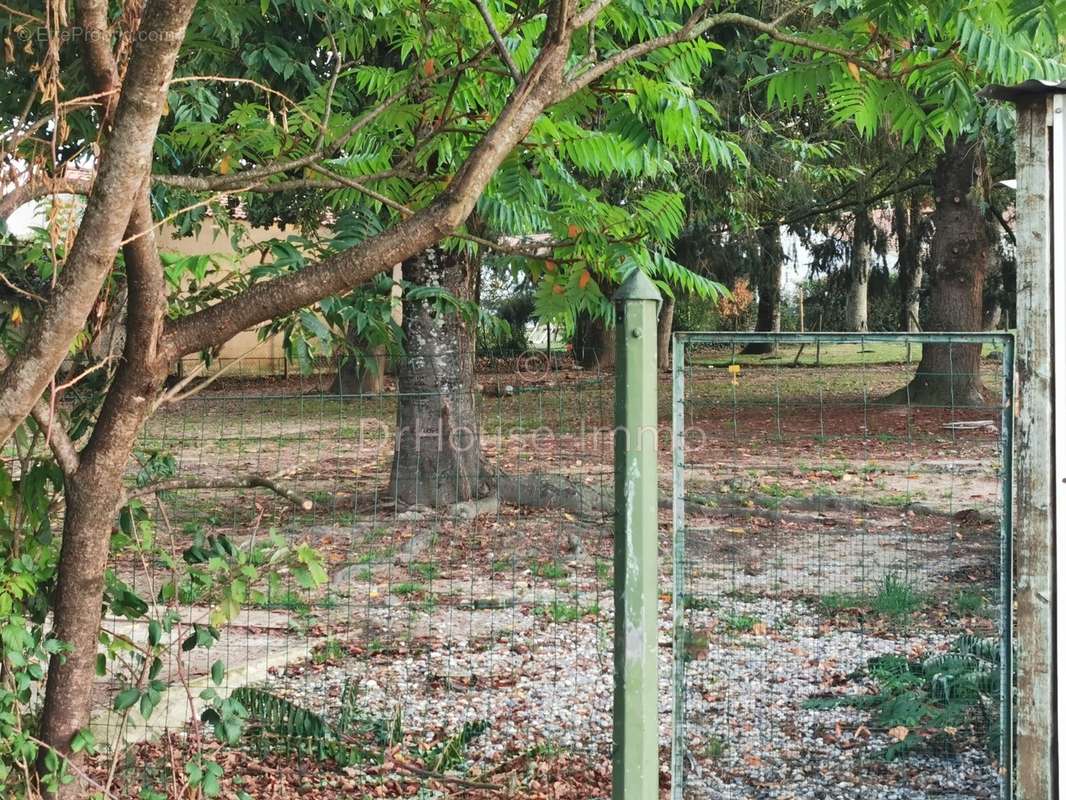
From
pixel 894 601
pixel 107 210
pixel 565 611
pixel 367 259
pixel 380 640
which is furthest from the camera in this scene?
pixel 565 611

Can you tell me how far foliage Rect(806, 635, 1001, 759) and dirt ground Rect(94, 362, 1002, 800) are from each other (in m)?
0.05

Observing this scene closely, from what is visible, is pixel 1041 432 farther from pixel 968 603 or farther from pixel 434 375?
pixel 434 375

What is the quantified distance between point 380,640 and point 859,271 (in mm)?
25298

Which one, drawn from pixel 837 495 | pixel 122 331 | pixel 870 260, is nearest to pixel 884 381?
pixel 870 260

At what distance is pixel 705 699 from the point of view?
567cm

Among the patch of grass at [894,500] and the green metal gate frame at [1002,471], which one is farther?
the patch of grass at [894,500]

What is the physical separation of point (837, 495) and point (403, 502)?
455 centimetres

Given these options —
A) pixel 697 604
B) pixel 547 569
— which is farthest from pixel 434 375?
pixel 697 604

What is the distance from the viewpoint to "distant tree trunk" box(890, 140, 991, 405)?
59.9ft

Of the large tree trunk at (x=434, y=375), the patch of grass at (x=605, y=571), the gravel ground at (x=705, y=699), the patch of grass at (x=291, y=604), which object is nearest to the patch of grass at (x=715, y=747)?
the gravel ground at (x=705, y=699)

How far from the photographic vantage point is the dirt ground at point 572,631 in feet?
15.7

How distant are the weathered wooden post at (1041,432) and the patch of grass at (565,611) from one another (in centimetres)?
395

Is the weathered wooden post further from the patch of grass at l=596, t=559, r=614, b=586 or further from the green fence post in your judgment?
the patch of grass at l=596, t=559, r=614, b=586

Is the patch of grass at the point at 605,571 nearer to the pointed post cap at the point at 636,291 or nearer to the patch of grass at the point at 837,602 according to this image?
the patch of grass at the point at 837,602
